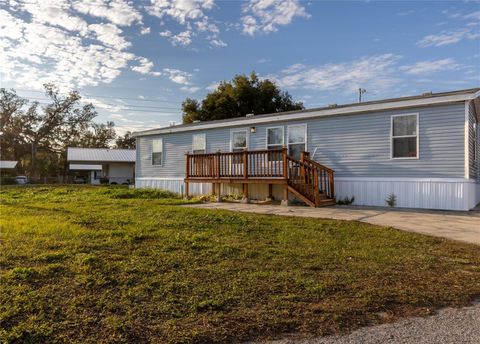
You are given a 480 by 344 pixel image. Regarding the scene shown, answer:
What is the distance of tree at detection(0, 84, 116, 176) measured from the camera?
1690 inches

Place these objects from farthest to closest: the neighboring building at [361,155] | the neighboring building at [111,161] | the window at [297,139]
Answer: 1. the neighboring building at [111,161]
2. the window at [297,139]
3. the neighboring building at [361,155]

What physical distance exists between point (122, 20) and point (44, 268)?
10.5m

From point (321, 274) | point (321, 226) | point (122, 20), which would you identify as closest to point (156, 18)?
point (122, 20)

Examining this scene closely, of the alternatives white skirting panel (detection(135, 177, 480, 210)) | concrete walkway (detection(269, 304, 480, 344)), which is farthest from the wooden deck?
concrete walkway (detection(269, 304, 480, 344))

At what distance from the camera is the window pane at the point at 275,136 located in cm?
1200

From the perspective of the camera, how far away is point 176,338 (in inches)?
89.3

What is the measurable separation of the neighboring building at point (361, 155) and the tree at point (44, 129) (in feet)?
123

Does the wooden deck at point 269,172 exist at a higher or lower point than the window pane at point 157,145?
lower

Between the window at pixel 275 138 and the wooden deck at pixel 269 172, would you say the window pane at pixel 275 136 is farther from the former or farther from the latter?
the wooden deck at pixel 269 172

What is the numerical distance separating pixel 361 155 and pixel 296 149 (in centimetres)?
213

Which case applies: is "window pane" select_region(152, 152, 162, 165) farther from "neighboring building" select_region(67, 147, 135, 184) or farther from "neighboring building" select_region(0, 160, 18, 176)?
"neighboring building" select_region(0, 160, 18, 176)

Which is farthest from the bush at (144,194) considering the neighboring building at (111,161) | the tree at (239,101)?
the neighboring building at (111,161)

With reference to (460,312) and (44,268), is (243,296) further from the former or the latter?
(44,268)

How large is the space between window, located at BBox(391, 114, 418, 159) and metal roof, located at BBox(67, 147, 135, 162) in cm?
2982
